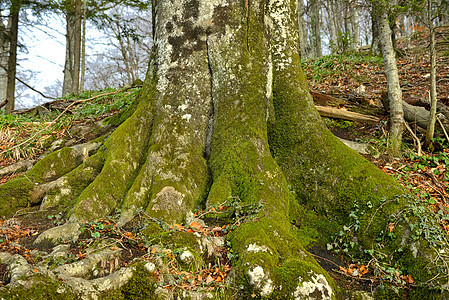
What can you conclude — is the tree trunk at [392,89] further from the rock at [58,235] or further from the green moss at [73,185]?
the rock at [58,235]

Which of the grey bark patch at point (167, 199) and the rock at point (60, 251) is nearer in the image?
the rock at point (60, 251)

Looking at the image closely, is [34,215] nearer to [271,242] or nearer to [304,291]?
[271,242]

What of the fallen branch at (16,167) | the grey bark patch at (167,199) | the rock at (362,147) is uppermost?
the rock at (362,147)

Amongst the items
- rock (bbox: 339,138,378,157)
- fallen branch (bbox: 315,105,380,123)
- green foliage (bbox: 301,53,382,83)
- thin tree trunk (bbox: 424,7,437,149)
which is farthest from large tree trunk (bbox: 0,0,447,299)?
green foliage (bbox: 301,53,382,83)

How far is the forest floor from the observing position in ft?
8.96

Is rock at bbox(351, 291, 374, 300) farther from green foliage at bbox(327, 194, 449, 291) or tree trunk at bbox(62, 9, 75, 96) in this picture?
tree trunk at bbox(62, 9, 75, 96)

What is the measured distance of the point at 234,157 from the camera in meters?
3.55

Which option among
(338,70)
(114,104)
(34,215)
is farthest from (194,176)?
(338,70)

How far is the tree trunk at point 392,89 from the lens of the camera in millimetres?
5062

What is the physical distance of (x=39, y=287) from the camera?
5.56 ft

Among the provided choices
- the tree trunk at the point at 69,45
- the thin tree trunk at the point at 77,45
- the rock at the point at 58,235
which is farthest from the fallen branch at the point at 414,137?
the tree trunk at the point at 69,45

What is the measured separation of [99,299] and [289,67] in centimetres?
380

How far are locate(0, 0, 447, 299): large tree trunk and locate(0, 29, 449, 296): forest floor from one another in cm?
27

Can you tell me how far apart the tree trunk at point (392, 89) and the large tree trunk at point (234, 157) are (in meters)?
1.84
